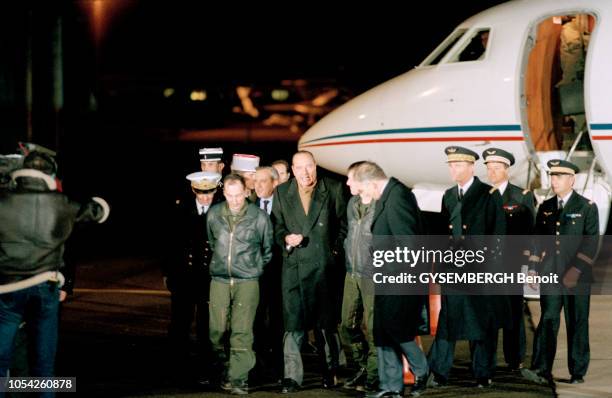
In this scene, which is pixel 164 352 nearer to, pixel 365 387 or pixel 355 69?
pixel 365 387

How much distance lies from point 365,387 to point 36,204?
2.88m

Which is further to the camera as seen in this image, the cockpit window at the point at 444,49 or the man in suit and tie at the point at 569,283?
the cockpit window at the point at 444,49

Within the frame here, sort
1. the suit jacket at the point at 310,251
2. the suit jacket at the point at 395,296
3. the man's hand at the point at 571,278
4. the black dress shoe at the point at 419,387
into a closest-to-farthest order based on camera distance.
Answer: the suit jacket at the point at 395,296, the black dress shoe at the point at 419,387, the man's hand at the point at 571,278, the suit jacket at the point at 310,251

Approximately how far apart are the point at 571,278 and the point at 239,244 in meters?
2.57

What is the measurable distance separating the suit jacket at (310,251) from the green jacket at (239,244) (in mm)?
254

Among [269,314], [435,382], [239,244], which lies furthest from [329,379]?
[239,244]

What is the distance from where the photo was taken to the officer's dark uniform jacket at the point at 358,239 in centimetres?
736

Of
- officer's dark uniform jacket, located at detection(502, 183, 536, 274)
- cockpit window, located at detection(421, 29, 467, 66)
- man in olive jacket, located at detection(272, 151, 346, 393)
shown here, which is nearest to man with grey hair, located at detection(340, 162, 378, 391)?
man in olive jacket, located at detection(272, 151, 346, 393)

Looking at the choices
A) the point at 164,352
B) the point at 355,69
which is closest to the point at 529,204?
the point at 164,352

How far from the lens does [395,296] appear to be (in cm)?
705

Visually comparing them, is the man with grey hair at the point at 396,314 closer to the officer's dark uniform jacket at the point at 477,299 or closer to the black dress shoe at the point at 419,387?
the black dress shoe at the point at 419,387

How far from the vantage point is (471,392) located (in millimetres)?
7395

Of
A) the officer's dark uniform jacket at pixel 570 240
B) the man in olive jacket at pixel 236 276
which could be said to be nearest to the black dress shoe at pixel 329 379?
the man in olive jacket at pixel 236 276

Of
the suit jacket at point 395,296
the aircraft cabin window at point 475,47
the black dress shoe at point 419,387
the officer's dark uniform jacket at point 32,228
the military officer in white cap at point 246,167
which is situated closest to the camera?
the officer's dark uniform jacket at point 32,228
